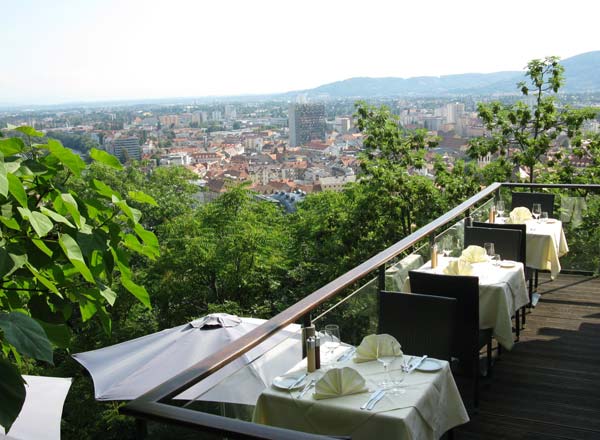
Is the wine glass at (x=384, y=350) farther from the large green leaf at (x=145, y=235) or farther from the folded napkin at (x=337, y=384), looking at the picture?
the large green leaf at (x=145, y=235)

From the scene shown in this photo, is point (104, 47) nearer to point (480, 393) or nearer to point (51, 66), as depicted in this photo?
point (51, 66)

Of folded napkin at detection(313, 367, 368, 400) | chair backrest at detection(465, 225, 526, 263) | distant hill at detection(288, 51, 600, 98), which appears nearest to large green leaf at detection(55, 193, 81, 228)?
folded napkin at detection(313, 367, 368, 400)

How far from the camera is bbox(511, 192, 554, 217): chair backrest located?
6.99 m

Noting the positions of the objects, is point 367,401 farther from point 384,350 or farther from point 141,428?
point 141,428

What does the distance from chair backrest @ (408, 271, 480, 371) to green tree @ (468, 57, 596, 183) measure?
40.2ft

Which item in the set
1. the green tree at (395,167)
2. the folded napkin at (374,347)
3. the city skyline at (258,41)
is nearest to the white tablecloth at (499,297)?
the folded napkin at (374,347)

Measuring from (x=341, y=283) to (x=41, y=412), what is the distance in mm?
2435

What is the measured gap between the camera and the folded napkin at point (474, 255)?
5066 millimetres

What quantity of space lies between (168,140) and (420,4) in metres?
41.4

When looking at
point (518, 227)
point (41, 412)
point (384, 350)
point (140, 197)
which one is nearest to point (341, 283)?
point (384, 350)

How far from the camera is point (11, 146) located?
65.8 inches

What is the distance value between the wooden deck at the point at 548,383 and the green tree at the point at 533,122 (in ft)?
33.2

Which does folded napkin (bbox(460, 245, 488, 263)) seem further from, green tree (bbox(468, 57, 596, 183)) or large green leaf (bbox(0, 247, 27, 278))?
green tree (bbox(468, 57, 596, 183))

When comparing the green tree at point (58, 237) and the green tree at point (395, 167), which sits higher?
the green tree at point (58, 237)
